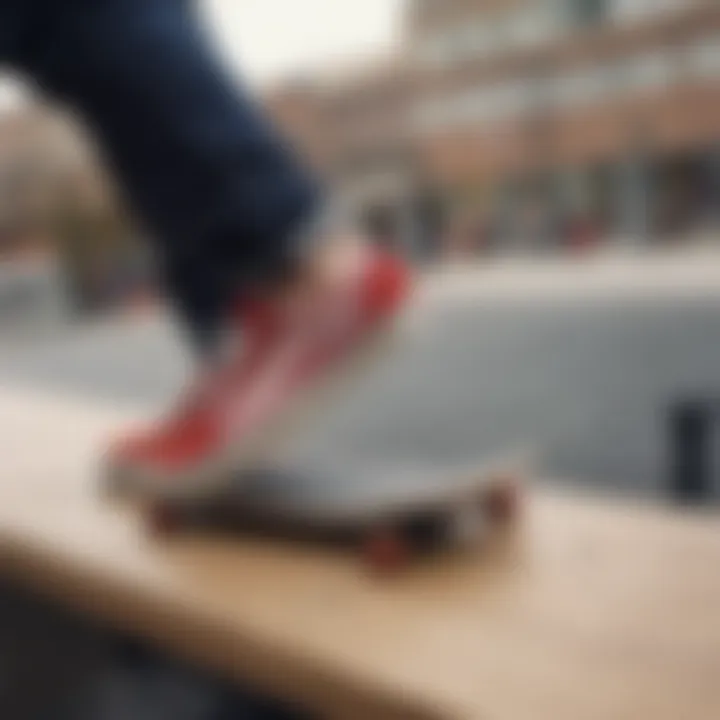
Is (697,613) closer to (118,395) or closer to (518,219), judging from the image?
(518,219)

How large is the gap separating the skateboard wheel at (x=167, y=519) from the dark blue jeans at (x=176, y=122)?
5.4 inches

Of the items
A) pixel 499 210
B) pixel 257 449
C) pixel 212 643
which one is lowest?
pixel 212 643

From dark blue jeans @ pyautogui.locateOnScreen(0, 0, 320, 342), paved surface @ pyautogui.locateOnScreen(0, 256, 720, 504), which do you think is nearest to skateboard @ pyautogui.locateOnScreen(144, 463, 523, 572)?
dark blue jeans @ pyautogui.locateOnScreen(0, 0, 320, 342)

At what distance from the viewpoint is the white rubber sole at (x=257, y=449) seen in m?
0.53

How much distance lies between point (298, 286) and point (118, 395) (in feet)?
2.46

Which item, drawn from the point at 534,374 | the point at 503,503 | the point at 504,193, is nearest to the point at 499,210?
the point at 504,193

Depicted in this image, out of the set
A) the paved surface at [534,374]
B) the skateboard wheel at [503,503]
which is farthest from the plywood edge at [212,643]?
the paved surface at [534,374]

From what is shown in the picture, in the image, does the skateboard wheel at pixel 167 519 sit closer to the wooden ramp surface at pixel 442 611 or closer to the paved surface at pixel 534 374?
the wooden ramp surface at pixel 442 611

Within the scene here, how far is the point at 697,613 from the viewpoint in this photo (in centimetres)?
41

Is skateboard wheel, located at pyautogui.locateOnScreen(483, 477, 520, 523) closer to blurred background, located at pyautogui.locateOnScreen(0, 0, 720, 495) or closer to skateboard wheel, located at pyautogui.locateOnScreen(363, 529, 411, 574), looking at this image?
skateboard wheel, located at pyautogui.locateOnScreen(363, 529, 411, 574)

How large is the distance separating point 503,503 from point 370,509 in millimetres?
72

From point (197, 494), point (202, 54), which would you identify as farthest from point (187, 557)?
point (202, 54)

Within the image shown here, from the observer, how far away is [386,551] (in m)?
0.51

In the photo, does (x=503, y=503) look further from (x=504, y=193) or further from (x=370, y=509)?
(x=504, y=193)
